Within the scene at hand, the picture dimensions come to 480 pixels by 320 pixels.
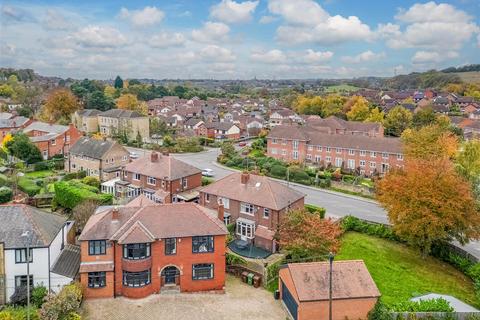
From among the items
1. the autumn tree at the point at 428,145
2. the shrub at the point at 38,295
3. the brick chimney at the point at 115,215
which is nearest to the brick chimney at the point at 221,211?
the brick chimney at the point at 115,215

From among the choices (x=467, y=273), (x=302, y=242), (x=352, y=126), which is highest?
(x=352, y=126)

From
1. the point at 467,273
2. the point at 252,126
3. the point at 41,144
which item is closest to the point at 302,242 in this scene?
the point at 467,273

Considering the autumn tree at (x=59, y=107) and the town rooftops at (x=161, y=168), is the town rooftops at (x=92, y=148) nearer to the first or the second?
the town rooftops at (x=161, y=168)

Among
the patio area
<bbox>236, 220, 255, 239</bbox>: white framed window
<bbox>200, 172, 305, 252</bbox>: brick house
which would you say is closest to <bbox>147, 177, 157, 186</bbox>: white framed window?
<bbox>200, 172, 305, 252</bbox>: brick house

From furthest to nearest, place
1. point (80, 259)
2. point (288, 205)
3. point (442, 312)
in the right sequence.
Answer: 1. point (288, 205)
2. point (80, 259)
3. point (442, 312)

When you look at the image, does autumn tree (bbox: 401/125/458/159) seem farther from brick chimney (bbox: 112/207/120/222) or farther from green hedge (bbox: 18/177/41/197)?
green hedge (bbox: 18/177/41/197)

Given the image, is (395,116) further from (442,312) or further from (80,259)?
(80,259)
